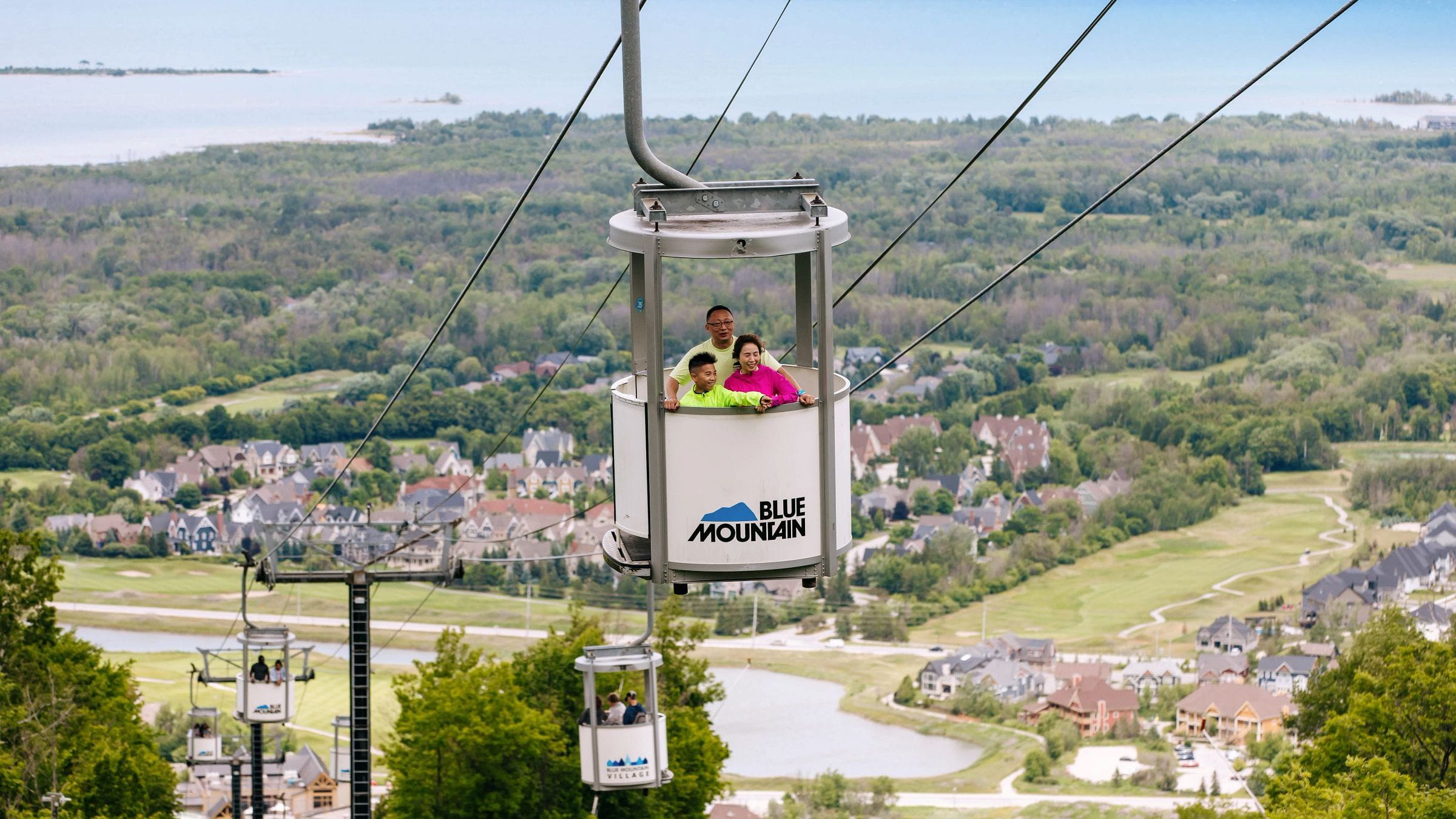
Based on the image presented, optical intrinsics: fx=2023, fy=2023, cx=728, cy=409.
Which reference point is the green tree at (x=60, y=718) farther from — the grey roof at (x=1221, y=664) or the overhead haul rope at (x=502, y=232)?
the grey roof at (x=1221, y=664)

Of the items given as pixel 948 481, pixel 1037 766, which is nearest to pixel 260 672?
pixel 1037 766

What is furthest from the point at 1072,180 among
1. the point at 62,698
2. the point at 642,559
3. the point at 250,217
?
the point at 642,559

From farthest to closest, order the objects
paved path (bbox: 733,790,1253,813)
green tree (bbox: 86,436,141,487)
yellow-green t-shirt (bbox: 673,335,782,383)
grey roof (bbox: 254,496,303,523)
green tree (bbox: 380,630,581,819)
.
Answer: green tree (bbox: 86,436,141,487) < grey roof (bbox: 254,496,303,523) < paved path (bbox: 733,790,1253,813) < green tree (bbox: 380,630,581,819) < yellow-green t-shirt (bbox: 673,335,782,383)

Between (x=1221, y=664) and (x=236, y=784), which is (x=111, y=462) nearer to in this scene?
(x=1221, y=664)

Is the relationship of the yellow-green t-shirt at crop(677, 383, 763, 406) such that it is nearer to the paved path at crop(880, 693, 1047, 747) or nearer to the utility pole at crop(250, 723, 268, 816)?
the utility pole at crop(250, 723, 268, 816)

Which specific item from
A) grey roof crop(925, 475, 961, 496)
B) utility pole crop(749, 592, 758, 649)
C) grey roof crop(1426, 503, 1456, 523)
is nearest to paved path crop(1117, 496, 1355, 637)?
grey roof crop(1426, 503, 1456, 523)

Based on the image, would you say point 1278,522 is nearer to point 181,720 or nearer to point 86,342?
point 181,720
